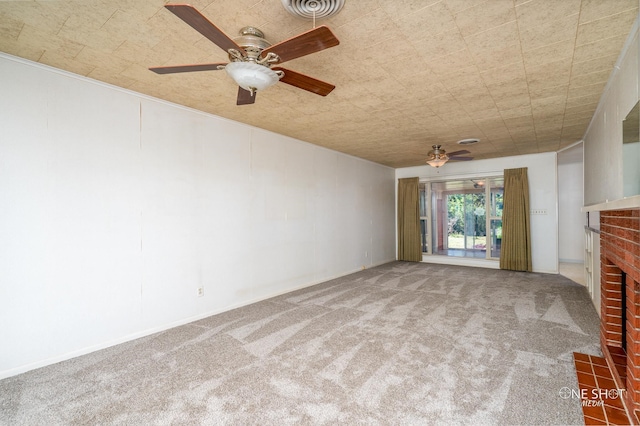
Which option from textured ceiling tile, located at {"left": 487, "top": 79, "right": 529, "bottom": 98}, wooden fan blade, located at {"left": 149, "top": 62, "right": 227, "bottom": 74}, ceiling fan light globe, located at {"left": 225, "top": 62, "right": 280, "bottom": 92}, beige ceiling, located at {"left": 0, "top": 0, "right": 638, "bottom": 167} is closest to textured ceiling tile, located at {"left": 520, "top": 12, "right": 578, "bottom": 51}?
beige ceiling, located at {"left": 0, "top": 0, "right": 638, "bottom": 167}

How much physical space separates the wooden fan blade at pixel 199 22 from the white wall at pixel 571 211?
905 cm

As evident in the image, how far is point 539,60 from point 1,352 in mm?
5237

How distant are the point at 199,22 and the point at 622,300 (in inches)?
164

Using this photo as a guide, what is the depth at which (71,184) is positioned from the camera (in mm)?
2844

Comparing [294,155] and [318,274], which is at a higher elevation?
[294,155]

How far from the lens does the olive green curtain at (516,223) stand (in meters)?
6.70

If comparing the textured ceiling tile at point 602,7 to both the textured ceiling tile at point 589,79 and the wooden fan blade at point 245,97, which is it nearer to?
the textured ceiling tile at point 589,79

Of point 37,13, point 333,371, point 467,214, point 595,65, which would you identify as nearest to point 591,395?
point 333,371

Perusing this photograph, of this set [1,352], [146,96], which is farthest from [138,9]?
[1,352]

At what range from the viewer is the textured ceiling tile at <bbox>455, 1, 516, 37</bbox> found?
1.93 m

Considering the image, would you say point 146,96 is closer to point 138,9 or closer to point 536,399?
point 138,9

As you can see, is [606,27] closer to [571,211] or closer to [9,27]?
[9,27]

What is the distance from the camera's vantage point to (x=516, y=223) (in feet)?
22.3

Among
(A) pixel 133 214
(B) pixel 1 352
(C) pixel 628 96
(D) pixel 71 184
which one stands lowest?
(B) pixel 1 352
